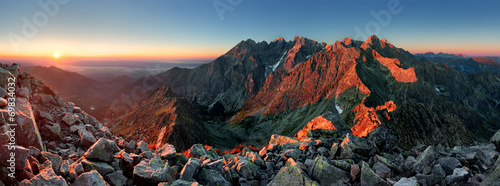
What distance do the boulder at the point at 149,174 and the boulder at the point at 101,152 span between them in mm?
1618

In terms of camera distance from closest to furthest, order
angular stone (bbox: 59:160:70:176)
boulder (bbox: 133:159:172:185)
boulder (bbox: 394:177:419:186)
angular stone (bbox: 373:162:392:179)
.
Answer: angular stone (bbox: 59:160:70:176), boulder (bbox: 394:177:419:186), boulder (bbox: 133:159:172:185), angular stone (bbox: 373:162:392:179)

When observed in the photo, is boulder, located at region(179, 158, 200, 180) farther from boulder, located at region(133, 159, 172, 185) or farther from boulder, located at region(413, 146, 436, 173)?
boulder, located at region(413, 146, 436, 173)

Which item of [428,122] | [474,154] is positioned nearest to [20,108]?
[474,154]

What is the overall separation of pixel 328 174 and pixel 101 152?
1117cm

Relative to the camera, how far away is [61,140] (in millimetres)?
11258

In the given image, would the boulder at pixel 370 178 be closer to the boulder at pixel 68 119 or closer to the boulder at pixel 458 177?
the boulder at pixel 458 177

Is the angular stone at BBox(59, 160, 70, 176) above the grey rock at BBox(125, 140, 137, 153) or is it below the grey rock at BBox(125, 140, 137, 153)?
above

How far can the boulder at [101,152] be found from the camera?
9.72 meters

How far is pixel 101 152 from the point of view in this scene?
32.4 feet

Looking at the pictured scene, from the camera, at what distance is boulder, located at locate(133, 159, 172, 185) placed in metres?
9.27

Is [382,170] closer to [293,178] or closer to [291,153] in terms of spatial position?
[293,178]

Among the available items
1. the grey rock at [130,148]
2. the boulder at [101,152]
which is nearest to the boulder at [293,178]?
the boulder at [101,152]

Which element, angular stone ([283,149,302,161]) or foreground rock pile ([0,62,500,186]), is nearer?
foreground rock pile ([0,62,500,186])

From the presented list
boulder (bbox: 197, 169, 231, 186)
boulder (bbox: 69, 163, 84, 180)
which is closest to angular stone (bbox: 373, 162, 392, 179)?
boulder (bbox: 197, 169, 231, 186)
